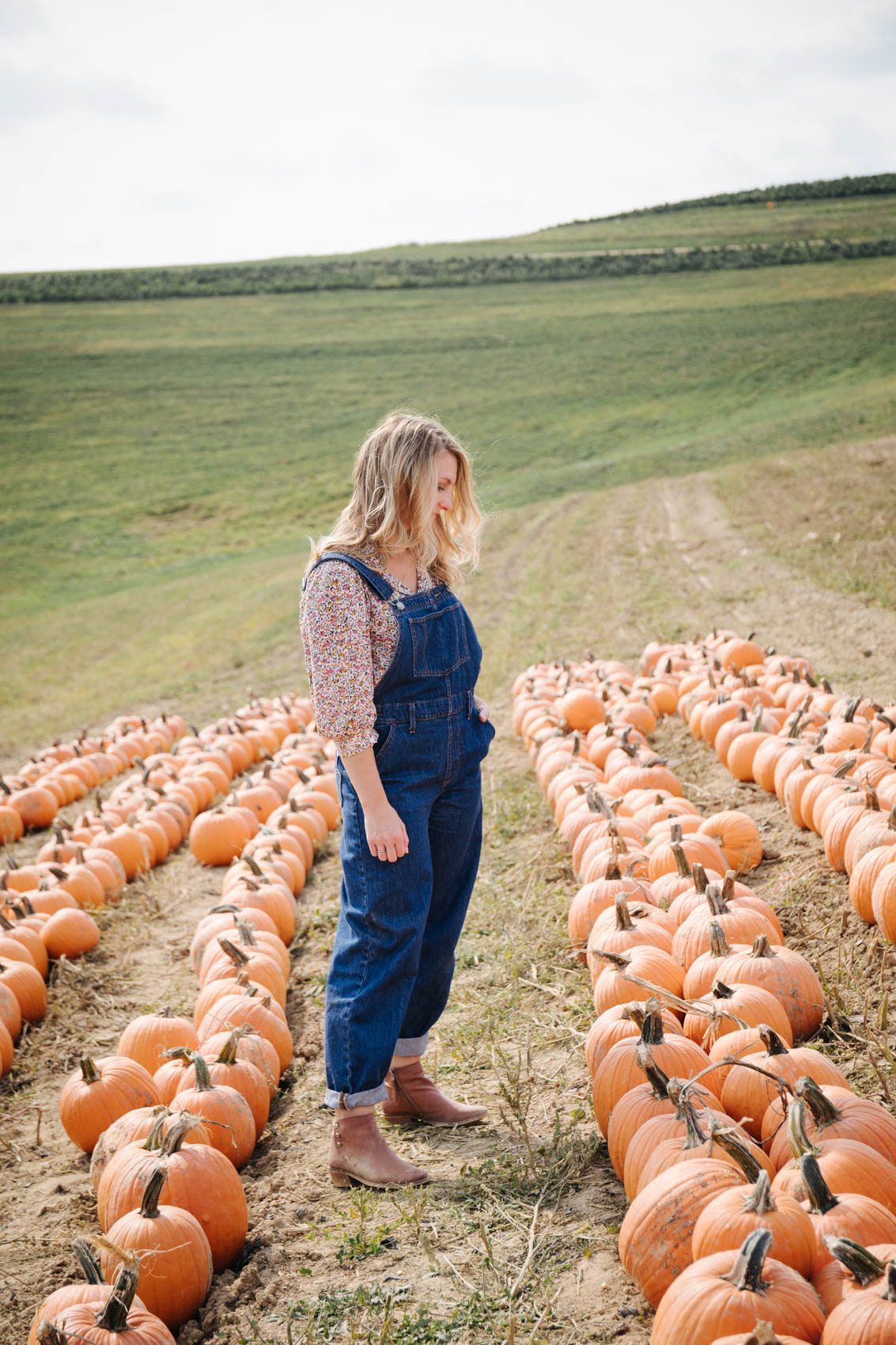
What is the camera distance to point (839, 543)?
14.0 metres

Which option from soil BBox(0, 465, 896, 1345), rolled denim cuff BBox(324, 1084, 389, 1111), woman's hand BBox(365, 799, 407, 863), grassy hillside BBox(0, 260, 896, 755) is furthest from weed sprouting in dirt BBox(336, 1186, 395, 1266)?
grassy hillside BBox(0, 260, 896, 755)

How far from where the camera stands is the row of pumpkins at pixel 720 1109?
1946 millimetres

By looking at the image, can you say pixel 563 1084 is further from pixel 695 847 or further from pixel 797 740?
pixel 797 740

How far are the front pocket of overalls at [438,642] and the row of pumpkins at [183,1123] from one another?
60.5 inches

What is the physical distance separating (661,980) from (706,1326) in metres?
1.64

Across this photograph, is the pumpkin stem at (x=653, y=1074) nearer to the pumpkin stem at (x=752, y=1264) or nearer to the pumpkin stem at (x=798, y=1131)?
the pumpkin stem at (x=798, y=1131)

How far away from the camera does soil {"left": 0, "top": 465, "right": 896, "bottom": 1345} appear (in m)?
2.52

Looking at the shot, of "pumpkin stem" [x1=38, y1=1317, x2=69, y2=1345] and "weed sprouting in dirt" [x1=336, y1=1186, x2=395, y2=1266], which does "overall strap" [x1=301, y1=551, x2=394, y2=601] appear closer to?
"weed sprouting in dirt" [x1=336, y1=1186, x2=395, y2=1266]

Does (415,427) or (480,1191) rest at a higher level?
(415,427)

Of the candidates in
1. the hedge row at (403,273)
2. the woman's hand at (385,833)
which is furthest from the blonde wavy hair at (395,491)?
the hedge row at (403,273)

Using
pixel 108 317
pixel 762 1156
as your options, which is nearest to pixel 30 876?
pixel 762 1156

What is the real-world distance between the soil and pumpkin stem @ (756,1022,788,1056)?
0.42 m

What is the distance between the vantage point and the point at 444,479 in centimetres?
322

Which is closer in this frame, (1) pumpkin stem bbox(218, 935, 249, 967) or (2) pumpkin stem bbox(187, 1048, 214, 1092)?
(2) pumpkin stem bbox(187, 1048, 214, 1092)
